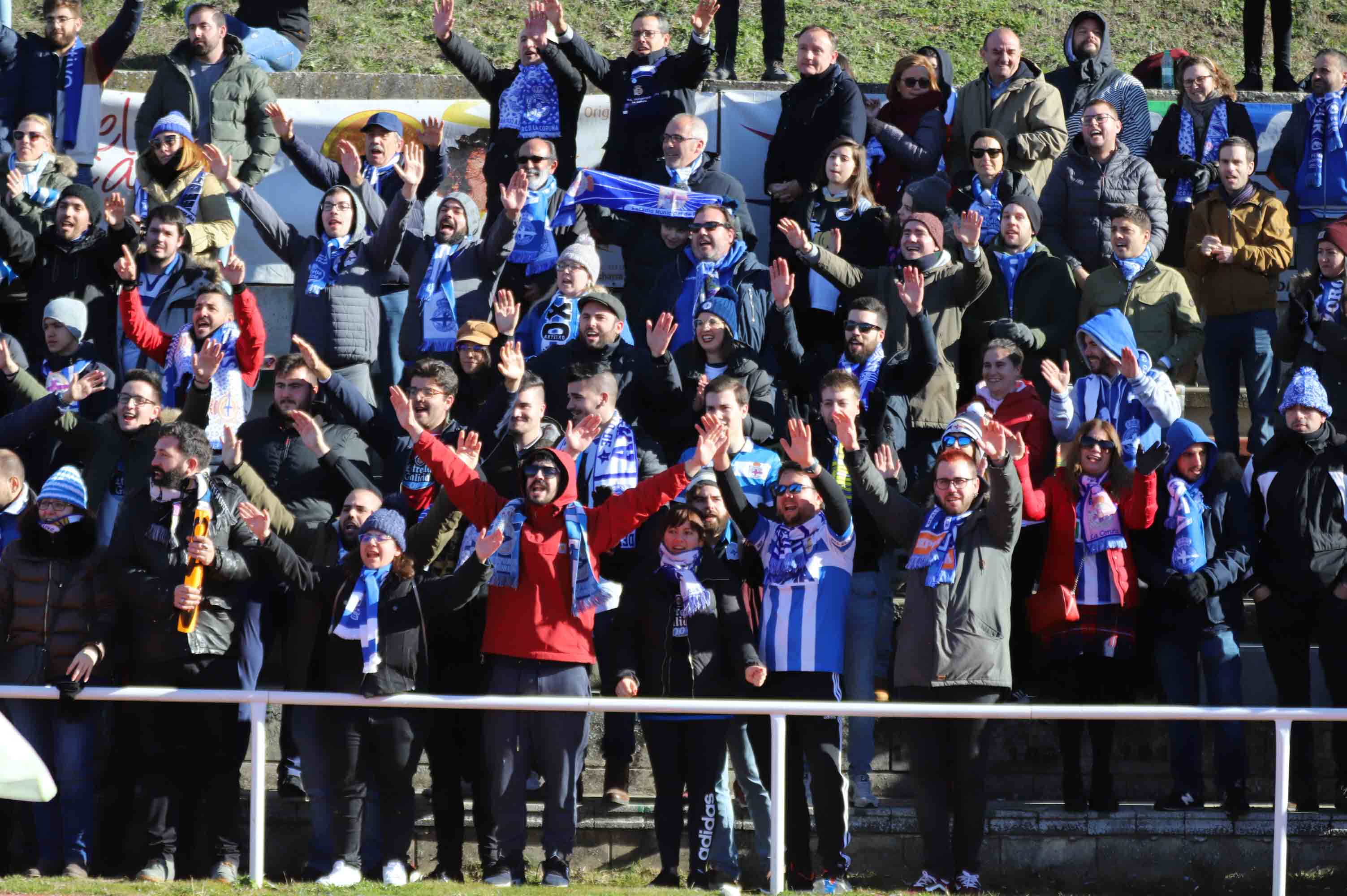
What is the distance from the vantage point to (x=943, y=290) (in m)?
10.4

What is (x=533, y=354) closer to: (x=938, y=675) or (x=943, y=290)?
(x=943, y=290)

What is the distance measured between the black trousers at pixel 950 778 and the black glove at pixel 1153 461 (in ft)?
4.41

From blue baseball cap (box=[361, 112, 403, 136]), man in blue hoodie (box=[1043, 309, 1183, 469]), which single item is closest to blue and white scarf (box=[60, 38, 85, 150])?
blue baseball cap (box=[361, 112, 403, 136])

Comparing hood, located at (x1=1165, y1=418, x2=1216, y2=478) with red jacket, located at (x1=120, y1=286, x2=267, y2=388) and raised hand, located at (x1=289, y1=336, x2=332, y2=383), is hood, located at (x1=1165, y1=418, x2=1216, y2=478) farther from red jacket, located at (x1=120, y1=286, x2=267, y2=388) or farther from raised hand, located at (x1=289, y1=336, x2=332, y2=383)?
red jacket, located at (x1=120, y1=286, x2=267, y2=388)

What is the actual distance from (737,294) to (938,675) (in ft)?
10.2

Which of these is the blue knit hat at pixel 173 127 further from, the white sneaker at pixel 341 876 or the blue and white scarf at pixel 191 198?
the white sneaker at pixel 341 876

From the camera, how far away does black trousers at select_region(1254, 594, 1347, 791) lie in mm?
8523

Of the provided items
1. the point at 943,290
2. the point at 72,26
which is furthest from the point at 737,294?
the point at 72,26

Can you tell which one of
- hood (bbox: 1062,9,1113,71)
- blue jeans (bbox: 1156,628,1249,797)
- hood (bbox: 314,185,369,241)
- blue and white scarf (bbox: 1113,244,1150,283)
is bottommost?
blue jeans (bbox: 1156,628,1249,797)

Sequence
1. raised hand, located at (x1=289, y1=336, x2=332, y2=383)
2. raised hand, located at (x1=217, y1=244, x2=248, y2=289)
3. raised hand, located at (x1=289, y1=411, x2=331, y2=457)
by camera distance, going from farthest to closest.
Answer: raised hand, located at (x1=217, y1=244, x2=248, y2=289), raised hand, located at (x1=289, y1=336, x2=332, y2=383), raised hand, located at (x1=289, y1=411, x2=331, y2=457)

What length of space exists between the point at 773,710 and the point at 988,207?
4624 millimetres

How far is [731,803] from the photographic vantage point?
836 centimetres

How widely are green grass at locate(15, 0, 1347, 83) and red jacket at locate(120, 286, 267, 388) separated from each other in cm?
826

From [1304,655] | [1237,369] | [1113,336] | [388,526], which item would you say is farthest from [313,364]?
[1237,369]
